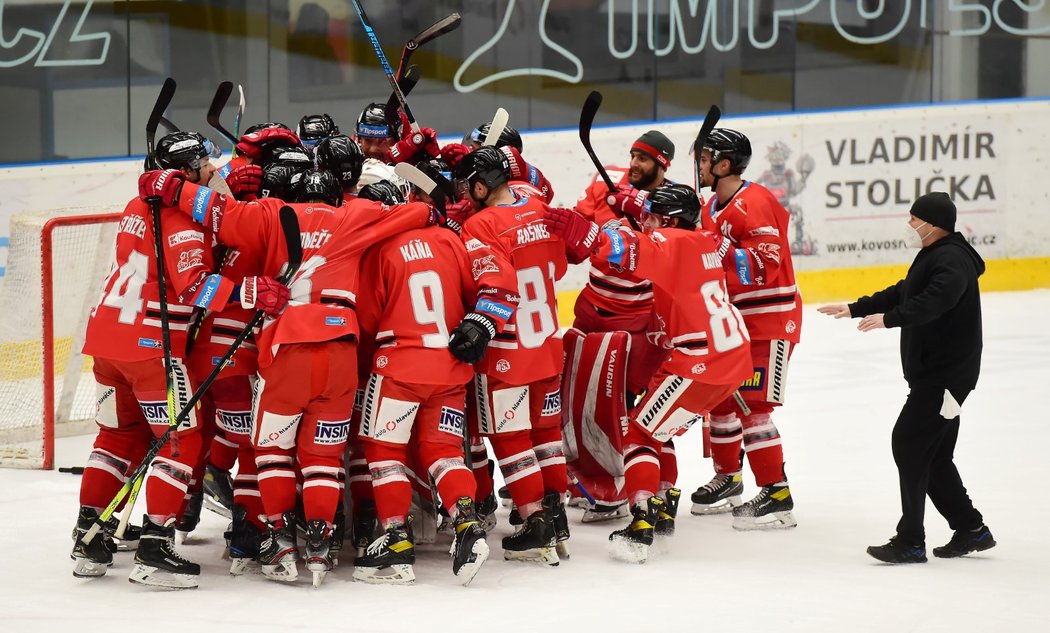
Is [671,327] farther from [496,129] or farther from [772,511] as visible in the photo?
[496,129]

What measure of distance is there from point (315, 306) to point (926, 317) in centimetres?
185

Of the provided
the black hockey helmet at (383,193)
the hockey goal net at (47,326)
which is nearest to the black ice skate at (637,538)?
the black hockey helmet at (383,193)

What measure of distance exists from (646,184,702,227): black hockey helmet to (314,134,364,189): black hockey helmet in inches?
39.4

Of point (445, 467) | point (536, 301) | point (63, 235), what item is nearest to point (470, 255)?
point (536, 301)

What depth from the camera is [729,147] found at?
5207 mm

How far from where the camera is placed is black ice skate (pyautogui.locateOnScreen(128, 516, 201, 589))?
418 cm

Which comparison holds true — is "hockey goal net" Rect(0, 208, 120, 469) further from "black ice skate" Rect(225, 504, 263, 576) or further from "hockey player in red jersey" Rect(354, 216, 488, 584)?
"hockey player in red jersey" Rect(354, 216, 488, 584)

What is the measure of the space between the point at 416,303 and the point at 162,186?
2.72ft

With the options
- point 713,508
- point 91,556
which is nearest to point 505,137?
point 713,508

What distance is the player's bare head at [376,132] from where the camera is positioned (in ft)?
17.6

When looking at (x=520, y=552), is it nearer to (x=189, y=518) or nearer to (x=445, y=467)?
(x=445, y=467)

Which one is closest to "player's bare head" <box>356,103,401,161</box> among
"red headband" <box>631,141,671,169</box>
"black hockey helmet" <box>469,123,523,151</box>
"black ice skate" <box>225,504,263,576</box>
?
"black hockey helmet" <box>469,123,523,151</box>

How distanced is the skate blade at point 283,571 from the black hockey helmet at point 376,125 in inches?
72.1

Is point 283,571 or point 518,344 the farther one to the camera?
point 518,344
